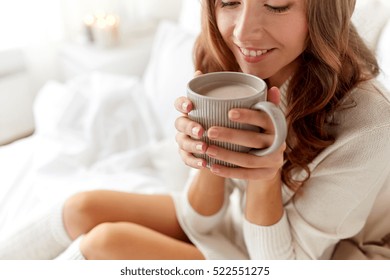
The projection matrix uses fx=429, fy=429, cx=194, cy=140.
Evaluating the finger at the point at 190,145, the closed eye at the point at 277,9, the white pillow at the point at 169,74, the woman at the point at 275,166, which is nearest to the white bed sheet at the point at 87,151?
the white pillow at the point at 169,74

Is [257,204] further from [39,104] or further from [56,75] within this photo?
[56,75]

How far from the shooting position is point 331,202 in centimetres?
77

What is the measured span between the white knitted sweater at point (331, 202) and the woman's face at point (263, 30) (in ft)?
0.38

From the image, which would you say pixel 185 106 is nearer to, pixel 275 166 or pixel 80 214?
pixel 275 166

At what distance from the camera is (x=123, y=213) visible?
36.0 inches

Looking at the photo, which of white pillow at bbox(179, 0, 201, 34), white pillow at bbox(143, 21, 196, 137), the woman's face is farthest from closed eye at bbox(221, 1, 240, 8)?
white pillow at bbox(179, 0, 201, 34)

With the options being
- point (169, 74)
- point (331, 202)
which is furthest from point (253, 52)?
point (169, 74)

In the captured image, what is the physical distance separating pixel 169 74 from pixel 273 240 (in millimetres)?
681

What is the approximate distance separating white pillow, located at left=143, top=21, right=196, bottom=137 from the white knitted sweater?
40cm

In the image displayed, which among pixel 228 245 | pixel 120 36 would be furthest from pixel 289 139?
pixel 120 36

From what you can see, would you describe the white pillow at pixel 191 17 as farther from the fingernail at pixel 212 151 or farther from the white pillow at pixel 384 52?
the fingernail at pixel 212 151

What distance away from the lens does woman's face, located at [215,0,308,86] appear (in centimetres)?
62
